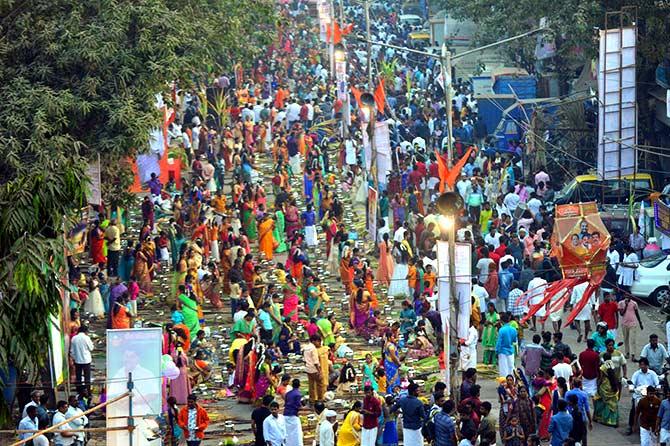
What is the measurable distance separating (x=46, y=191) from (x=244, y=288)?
10.6 m

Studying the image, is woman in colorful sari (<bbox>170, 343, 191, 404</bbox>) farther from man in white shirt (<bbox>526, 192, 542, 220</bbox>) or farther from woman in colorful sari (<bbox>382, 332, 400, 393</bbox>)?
man in white shirt (<bbox>526, 192, 542, 220</bbox>)

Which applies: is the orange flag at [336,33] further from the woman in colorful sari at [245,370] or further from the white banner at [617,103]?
the woman in colorful sari at [245,370]

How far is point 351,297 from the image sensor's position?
26.5 m

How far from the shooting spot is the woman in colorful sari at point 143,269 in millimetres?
28031

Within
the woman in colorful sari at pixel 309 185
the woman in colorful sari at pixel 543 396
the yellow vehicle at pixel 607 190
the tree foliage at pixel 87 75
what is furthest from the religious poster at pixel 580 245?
the woman in colorful sari at pixel 309 185

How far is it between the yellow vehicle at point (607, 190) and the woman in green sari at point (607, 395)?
33.1 ft

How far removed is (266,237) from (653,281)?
7.47m

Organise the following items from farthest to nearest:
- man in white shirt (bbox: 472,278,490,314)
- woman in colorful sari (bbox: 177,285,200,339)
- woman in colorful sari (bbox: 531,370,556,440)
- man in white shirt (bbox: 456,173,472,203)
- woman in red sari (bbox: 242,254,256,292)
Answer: man in white shirt (bbox: 456,173,472,203) < woman in red sari (bbox: 242,254,256,292) < man in white shirt (bbox: 472,278,490,314) < woman in colorful sari (bbox: 177,285,200,339) < woman in colorful sari (bbox: 531,370,556,440)

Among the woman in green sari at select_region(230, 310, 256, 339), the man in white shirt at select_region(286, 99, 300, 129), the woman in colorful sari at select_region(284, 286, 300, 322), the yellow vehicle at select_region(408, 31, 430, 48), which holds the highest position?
the yellow vehicle at select_region(408, 31, 430, 48)

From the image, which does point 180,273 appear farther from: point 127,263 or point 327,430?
point 327,430

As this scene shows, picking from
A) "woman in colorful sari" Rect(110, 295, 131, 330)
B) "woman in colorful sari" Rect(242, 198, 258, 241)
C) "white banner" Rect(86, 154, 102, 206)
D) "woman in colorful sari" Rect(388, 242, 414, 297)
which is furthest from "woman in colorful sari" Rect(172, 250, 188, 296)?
"woman in colorful sari" Rect(242, 198, 258, 241)

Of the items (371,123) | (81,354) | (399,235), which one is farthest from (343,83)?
(81,354)

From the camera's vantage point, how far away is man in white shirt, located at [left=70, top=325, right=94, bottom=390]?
74.0 feet

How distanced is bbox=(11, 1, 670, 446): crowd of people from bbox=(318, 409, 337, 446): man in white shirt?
2 centimetres
